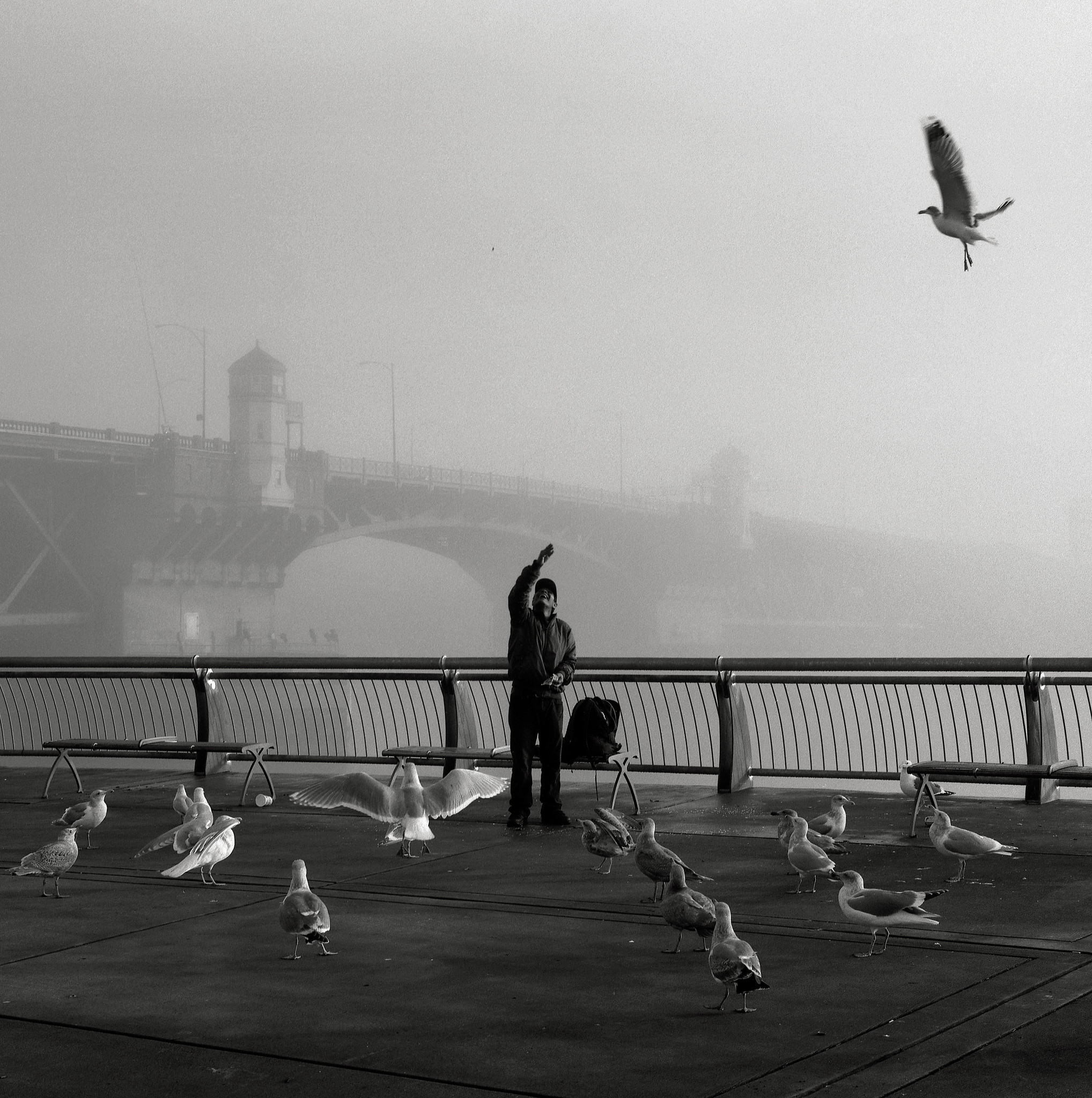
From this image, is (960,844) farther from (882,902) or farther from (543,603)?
(543,603)

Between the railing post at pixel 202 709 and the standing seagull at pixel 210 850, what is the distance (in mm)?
6466

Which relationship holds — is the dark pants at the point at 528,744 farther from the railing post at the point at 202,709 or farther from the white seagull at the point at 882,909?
the railing post at the point at 202,709

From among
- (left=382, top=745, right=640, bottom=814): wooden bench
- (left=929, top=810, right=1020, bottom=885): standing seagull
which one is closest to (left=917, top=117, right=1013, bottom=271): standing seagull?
(left=929, top=810, right=1020, bottom=885): standing seagull

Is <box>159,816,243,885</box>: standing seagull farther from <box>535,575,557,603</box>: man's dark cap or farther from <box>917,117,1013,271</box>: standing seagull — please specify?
<box>917,117,1013,271</box>: standing seagull

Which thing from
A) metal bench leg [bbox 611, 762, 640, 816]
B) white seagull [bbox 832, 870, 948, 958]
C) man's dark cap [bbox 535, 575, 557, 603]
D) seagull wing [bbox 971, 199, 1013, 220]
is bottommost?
metal bench leg [bbox 611, 762, 640, 816]

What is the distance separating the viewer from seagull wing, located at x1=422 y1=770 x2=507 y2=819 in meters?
10.6

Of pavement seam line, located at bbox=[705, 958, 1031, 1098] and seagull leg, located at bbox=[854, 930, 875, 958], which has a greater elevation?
pavement seam line, located at bbox=[705, 958, 1031, 1098]

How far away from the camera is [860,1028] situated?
17.8 ft

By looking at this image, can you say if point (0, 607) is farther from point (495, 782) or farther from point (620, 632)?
point (495, 782)

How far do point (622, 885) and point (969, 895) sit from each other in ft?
6.43

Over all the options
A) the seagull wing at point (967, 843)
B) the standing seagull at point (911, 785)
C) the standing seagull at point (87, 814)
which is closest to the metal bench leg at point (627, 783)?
the standing seagull at point (911, 785)

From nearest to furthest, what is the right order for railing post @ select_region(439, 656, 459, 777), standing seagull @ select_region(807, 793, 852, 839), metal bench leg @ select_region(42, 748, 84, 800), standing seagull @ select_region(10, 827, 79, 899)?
standing seagull @ select_region(10, 827, 79, 899) < standing seagull @ select_region(807, 793, 852, 839) < metal bench leg @ select_region(42, 748, 84, 800) < railing post @ select_region(439, 656, 459, 777)

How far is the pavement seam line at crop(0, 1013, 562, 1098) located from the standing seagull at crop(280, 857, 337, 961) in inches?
48.1

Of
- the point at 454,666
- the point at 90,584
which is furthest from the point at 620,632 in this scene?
the point at 454,666
